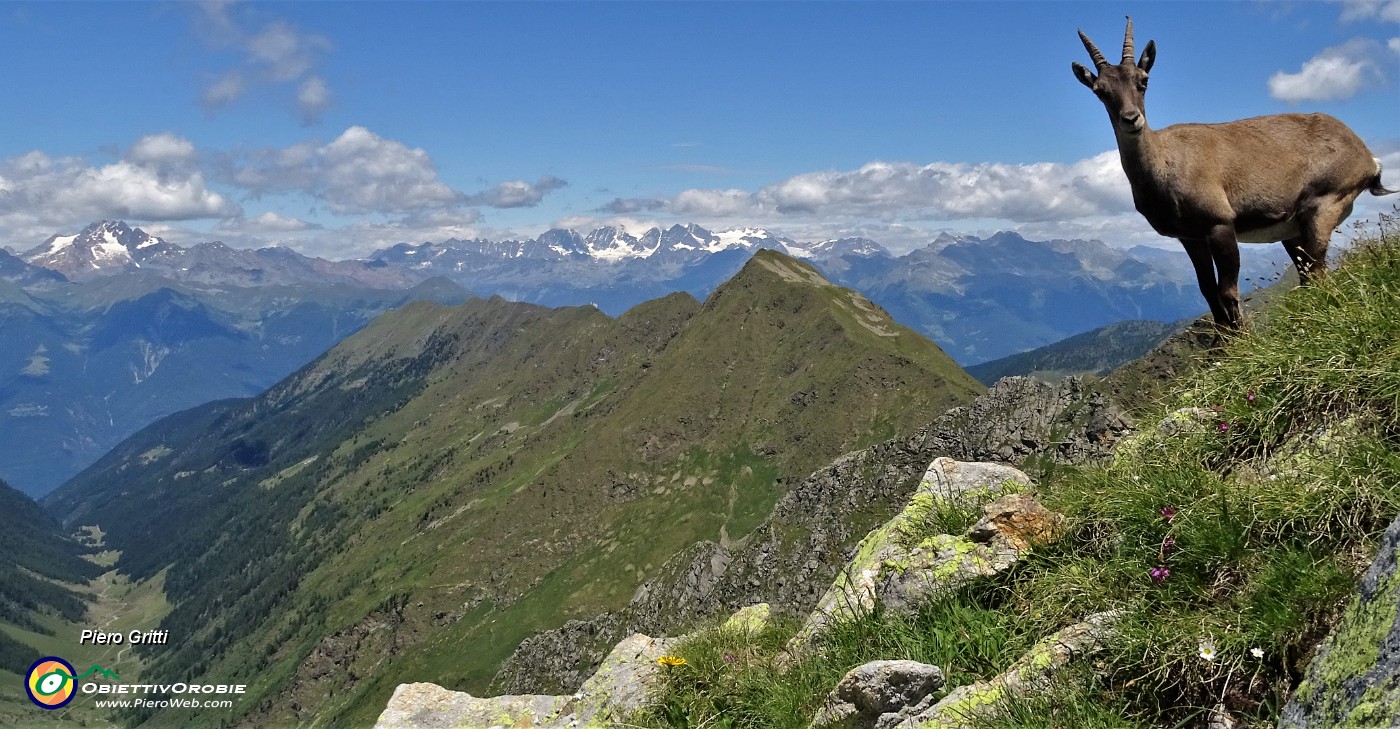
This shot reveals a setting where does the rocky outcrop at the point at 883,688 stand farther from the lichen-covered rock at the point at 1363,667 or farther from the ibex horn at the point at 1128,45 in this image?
the ibex horn at the point at 1128,45

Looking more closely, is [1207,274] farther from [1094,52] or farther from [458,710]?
[458,710]

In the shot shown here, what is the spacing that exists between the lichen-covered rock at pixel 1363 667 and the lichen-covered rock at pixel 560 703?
7.61 m

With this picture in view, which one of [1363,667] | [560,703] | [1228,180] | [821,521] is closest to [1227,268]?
[1228,180]

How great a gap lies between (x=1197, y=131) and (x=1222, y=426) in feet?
23.0

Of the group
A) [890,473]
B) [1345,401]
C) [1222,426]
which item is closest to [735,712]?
[1222,426]

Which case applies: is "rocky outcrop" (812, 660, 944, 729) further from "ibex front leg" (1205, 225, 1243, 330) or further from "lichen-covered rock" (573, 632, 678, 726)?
"ibex front leg" (1205, 225, 1243, 330)

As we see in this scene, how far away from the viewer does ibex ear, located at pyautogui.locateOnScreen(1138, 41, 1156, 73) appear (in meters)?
11.6

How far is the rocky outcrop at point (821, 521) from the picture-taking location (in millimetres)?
114688

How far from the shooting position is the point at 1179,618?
226 inches

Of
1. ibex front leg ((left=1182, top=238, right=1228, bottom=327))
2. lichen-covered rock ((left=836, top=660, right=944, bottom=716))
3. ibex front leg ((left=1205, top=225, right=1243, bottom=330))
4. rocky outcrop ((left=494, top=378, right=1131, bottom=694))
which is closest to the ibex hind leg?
ibex front leg ((left=1205, top=225, right=1243, bottom=330))

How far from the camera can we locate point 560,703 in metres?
13.6

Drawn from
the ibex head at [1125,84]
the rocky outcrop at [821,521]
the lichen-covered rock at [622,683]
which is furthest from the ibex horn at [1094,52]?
the rocky outcrop at [821,521]

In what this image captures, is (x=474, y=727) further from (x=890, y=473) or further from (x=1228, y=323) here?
(x=890, y=473)

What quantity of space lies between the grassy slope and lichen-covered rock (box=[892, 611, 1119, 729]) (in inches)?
6.5
